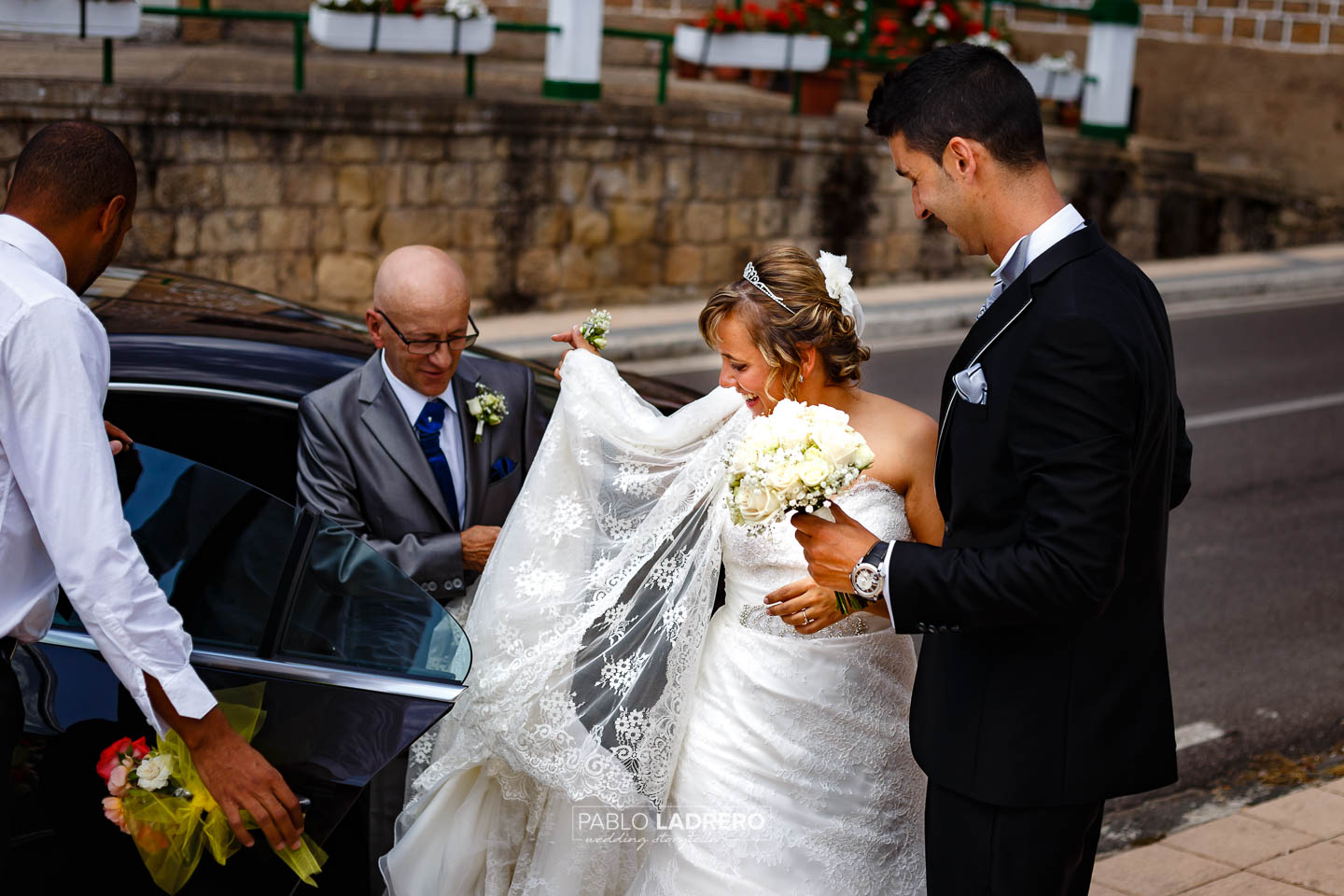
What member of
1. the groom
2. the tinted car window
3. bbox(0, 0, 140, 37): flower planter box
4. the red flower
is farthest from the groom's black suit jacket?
bbox(0, 0, 140, 37): flower planter box

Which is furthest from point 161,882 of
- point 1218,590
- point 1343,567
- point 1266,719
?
point 1343,567

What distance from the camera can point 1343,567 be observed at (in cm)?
710

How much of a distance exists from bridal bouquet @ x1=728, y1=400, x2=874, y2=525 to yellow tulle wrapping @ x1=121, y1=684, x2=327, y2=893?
3.30ft

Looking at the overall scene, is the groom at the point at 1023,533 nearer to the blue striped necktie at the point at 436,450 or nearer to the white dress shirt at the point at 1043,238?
the white dress shirt at the point at 1043,238

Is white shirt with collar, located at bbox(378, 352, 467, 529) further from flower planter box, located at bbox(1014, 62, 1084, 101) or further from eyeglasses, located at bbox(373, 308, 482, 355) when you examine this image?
flower planter box, located at bbox(1014, 62, 1084, 101)

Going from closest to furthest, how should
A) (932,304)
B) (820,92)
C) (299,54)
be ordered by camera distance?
(299,54) → (932,304) → (820,92)

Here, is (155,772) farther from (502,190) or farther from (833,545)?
(502,190)

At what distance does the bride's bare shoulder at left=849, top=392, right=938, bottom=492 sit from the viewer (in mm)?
3143

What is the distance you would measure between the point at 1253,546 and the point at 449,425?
499 centimetres

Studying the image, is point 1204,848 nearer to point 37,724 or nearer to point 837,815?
point 837,815

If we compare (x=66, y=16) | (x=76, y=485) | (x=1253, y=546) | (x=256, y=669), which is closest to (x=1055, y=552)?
(x=256, y=669)

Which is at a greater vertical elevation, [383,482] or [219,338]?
[219,338]

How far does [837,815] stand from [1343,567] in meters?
5.04

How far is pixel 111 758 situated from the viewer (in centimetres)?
264
